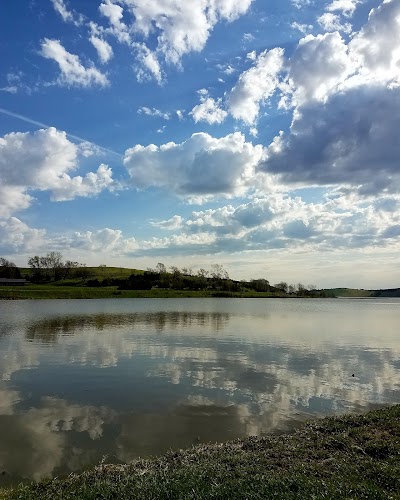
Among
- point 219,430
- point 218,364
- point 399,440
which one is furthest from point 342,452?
point 218,364

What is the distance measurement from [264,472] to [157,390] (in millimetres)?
11635

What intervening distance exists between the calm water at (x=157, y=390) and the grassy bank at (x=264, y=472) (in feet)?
5.60

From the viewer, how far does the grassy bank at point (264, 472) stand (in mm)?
9555

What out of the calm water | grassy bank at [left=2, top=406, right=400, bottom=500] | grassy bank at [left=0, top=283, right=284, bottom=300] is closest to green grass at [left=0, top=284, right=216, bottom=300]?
grassy bank at [left=0, top=283, right=284, bottom=300]

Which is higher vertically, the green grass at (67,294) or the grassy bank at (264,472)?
the green grass at (67,294)

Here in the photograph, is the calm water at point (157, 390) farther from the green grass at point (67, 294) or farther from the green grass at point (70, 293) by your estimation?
the green grass at point (70, 293)

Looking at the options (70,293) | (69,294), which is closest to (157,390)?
(69,294)

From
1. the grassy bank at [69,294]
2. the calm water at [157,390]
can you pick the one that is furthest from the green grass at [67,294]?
the calm water at [157,390]

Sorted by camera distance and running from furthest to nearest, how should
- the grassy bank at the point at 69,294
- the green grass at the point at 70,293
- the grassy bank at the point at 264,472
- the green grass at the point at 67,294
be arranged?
the green grass at the point at 70,293, the grassy bank at the point at 69,294, the green grass at the point at 67,294, the grassy bank at the point at 264,472

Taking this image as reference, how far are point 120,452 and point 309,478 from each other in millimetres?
6574

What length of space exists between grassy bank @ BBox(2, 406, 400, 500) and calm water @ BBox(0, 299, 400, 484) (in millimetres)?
1707

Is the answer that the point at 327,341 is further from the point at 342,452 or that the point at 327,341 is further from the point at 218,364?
the point at 342,452

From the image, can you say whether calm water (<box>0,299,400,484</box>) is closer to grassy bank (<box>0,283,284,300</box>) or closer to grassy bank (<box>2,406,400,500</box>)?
grassy bank (<box>2,406,400,500</box>)

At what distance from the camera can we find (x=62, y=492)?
1034 cm
